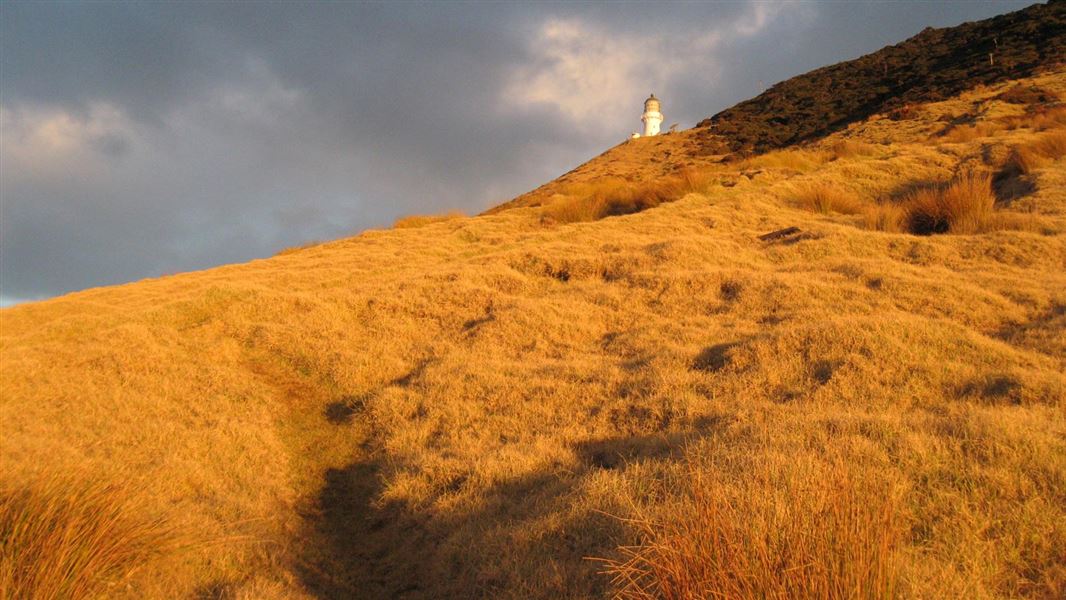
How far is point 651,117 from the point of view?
179ft

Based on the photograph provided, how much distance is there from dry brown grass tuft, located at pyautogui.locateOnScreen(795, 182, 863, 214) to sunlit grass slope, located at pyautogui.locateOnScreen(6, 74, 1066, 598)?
174 cm

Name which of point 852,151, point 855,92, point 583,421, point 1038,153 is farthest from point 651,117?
point 583,421

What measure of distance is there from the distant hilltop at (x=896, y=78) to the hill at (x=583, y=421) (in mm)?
14632

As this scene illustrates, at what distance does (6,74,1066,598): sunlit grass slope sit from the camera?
298 cm

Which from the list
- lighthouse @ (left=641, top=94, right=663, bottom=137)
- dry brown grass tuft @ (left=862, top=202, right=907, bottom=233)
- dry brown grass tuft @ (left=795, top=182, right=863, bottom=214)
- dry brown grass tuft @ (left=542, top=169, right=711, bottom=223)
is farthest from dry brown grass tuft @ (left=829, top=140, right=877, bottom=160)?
lighthouse @ (left=641, top=94, right=663, bottom=137)

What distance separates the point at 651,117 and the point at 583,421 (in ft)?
175

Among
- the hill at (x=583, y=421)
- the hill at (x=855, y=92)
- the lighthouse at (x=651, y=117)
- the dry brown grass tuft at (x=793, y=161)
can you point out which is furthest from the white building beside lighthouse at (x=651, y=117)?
the hill at (x=583, y=421)

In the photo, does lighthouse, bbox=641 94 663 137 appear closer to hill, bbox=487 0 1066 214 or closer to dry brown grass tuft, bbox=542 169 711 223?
hill, bbox=487 0 1066 214

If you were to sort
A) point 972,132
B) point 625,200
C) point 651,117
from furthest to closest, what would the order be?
point 651,117 → point 972,132 → point 625,200

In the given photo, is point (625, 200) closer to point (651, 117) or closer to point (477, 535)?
point (477, 535)

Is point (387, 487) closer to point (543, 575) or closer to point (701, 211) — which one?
point (543, 575)

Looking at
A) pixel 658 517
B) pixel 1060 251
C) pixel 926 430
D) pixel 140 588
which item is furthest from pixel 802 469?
pixel 1060 251

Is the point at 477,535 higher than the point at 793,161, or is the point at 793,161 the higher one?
the point at 793,161

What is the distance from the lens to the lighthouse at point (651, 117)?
5444cm
